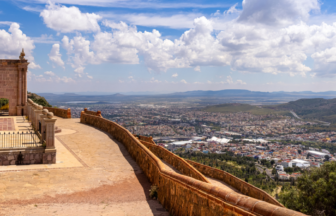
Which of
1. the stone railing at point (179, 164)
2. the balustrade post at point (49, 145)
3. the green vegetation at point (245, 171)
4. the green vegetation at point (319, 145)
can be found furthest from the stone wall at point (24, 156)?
the green vegetation at point (319, 145)

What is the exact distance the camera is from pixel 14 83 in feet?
81.5

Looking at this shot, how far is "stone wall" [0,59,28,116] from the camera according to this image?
24469 mm

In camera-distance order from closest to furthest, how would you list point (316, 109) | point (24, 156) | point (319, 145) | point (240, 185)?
point (24, 156) < point (240, 185) < point (319, 145) < point (316, 109)

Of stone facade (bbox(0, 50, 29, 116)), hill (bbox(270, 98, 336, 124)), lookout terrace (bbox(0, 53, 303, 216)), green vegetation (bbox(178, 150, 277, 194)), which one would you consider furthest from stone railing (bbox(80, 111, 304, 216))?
hill (bbox(270, 98, 336, 124))

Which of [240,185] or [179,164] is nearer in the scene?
[179,164]

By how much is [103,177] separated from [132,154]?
3.75 meters

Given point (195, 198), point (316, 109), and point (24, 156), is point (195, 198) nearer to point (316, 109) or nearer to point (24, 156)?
point (24, 156)

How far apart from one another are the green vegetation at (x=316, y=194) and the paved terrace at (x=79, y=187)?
Answer: 12591 mm

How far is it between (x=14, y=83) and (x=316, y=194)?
82.3ft

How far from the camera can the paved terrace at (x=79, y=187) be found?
314 inches

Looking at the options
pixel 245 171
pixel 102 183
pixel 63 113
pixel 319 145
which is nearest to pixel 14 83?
pixel 63 113

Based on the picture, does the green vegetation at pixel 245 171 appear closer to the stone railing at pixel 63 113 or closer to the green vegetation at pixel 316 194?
the green vegetation at pixel 316 194

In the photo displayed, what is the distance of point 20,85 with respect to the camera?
82.0 feet

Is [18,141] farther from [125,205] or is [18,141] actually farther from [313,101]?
[313,101]
